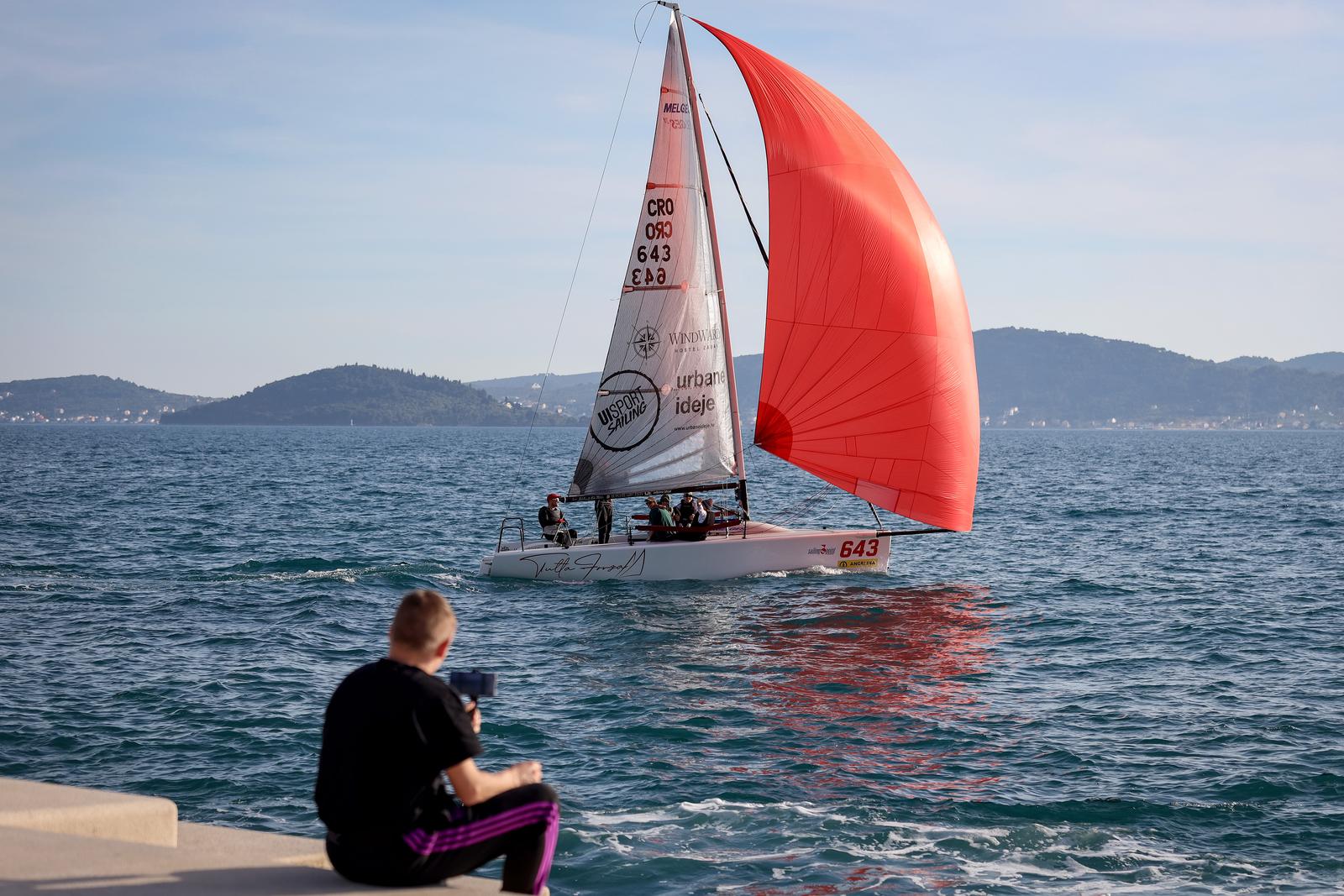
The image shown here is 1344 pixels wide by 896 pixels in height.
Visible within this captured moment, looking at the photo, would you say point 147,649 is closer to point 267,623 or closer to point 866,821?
point 267,623

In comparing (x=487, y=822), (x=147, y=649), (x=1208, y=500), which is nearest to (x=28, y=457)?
(x=1208, y=500)

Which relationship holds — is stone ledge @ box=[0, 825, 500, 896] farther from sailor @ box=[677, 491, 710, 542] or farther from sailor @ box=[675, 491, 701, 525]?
sailor @ box=[675, 491, 701, 525]

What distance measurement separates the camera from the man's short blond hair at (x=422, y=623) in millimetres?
5355

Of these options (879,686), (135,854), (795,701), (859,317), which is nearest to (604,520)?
(859,317)

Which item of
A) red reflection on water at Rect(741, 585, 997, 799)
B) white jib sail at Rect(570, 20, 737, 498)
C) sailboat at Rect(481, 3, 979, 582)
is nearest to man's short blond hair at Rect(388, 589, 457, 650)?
red reflection on water at Rect(741, 585, 997, 799)

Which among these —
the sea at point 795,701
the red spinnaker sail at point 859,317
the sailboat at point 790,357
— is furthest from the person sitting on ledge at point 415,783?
the red spinnaker sail at point 859,317

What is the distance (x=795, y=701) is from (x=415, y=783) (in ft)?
32.6

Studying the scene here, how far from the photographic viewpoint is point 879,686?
51.9ft

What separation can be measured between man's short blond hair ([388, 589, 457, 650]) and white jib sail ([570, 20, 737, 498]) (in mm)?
18410

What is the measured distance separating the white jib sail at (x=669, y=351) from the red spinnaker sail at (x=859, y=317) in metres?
1.48

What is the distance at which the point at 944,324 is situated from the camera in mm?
22203

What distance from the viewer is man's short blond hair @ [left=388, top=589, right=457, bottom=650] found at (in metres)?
5.36

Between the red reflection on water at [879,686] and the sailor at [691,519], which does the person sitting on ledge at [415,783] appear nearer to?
the red reflection on water at [879,686]

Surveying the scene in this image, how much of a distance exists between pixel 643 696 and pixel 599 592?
7613 mm
